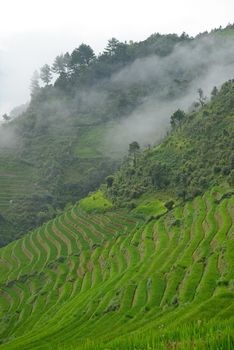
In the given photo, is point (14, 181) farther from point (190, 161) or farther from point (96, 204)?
point (190, 161)

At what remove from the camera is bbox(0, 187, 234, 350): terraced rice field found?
38.2m

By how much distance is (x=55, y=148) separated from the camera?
16600 centimetres

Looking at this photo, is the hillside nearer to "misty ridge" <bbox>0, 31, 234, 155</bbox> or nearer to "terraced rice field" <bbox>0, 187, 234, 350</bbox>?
"misty ridge" <bbox>0, 31, 234, 155</bbox>

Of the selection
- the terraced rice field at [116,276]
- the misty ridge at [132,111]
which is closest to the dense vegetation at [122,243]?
the terraced rice field at [116,276]

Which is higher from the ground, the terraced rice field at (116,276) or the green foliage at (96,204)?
the green foliage at (96,204)

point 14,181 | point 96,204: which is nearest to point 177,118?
point 96,204

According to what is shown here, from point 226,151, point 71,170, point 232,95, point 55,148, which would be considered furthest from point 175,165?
point 55,148

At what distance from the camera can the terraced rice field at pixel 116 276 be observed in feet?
125

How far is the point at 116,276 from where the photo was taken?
6031 cm

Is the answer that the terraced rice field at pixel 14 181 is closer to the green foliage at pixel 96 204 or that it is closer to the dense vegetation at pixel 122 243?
the dense vegetation at pixel 122 243

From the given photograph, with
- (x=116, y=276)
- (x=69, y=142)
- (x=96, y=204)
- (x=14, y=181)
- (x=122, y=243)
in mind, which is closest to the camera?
(x=116, y=276)

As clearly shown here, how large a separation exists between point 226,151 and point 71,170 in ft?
244

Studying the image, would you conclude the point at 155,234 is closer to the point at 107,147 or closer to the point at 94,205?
the point at 94,205

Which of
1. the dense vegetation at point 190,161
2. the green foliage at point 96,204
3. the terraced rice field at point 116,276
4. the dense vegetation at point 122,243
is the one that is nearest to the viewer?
the dense vegetation at point 122,243
